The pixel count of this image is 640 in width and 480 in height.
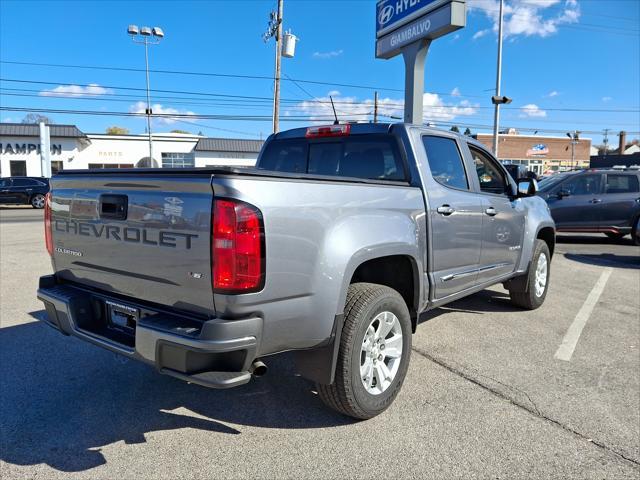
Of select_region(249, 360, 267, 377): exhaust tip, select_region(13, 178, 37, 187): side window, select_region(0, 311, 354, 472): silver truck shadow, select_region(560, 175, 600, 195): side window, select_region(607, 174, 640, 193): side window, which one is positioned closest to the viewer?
select_region(249, 360, 267, 377): exhaust tip

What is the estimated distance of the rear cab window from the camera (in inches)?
148

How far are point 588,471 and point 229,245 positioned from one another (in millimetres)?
2315

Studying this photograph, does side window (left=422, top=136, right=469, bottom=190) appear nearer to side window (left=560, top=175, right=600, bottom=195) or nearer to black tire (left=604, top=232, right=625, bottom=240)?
side window (left=560, top=175, right=600, bottom=195)

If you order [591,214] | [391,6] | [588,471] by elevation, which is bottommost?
[588,471]

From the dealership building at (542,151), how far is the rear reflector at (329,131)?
241 ft

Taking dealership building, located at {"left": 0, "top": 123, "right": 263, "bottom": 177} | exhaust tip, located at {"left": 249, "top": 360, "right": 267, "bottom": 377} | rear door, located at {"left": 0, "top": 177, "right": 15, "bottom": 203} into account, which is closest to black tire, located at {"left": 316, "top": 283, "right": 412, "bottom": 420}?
exhaust tip, located at {"left": 249, "top": 360, "right": 267, "bottom": 377}

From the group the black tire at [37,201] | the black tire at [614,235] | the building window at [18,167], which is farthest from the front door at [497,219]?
the building window at [18,167]

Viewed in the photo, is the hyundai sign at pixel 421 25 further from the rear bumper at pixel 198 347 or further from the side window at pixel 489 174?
the rear bumper at pixel 198 347

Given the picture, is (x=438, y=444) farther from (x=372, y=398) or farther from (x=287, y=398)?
(x=287, y=398)

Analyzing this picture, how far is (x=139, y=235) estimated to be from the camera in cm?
258

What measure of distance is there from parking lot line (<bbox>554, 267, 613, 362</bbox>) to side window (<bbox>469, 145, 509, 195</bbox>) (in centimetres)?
162

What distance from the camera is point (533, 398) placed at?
136 inches

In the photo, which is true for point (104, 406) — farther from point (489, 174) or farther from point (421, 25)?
point (421, 25)

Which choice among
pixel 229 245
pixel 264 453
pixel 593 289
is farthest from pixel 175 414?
pixel 593 289
